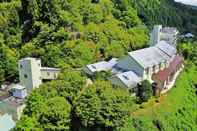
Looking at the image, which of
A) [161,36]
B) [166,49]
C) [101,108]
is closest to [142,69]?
[166,49]

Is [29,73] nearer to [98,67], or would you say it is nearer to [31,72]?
[31,72]

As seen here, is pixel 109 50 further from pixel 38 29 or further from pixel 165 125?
pixel 165 125

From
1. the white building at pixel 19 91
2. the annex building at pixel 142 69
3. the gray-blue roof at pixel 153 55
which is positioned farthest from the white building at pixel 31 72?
the gray-blue roof at pixel 153 55

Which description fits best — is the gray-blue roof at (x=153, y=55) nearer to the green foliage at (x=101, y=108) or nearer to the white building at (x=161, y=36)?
the white building at (x=161, y=36)

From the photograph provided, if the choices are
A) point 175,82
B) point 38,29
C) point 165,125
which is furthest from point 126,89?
point 38,29

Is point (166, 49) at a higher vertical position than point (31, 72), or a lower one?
higher

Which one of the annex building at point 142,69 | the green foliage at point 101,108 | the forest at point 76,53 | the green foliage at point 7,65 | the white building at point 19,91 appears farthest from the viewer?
the green foliage at point 7,65
